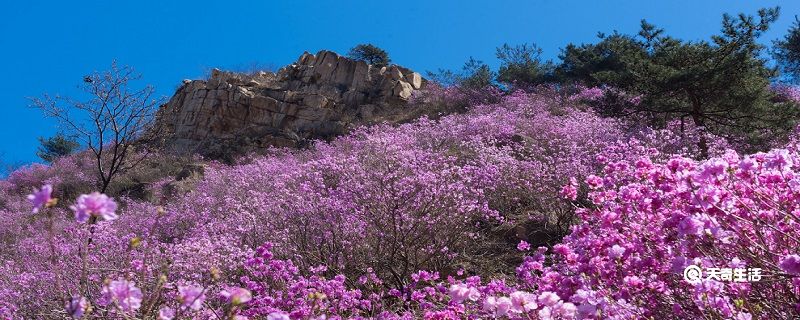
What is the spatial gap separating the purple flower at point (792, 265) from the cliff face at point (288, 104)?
21.6 metres

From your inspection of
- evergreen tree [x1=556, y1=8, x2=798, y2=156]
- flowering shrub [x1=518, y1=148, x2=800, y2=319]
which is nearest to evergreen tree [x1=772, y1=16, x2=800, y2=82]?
evergreen tree [x1=556, y1=8, x2=798, y2=156]

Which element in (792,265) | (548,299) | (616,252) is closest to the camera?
(792,265)

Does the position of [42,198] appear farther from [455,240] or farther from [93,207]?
[455,240]

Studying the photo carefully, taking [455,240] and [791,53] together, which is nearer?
[455,240]

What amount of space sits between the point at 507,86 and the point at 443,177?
18.3 m

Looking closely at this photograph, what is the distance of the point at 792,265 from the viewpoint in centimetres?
228

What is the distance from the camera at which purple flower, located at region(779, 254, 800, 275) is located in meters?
2.27

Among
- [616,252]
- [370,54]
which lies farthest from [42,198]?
[370,54]

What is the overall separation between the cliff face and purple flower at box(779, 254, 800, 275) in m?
21.6

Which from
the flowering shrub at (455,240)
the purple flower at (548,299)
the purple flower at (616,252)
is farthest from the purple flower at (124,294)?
the purple flower at (616,252)

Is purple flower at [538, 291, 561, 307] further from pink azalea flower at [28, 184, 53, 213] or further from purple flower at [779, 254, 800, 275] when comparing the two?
pink azalea flower at [28, 184, 53, 213]

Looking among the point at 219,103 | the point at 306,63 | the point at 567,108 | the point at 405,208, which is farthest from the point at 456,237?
the point at 306,63

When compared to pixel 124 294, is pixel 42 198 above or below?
above

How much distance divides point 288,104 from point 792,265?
83.1 feet
